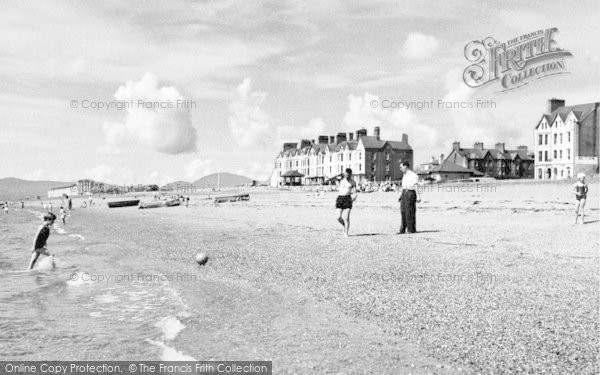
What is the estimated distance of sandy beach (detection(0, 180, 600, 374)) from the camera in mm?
5785

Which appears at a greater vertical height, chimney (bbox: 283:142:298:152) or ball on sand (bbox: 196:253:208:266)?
chimney (bbox: 283:142:298:152)

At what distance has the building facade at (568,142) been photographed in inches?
2737

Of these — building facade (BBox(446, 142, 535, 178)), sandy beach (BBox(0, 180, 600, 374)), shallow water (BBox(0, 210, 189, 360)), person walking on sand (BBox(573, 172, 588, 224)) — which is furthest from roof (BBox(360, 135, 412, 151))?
shallow water (BBox(0, 210, 189, 360))

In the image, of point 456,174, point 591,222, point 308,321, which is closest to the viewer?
point 308,321

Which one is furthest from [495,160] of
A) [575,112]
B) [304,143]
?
[304,143]

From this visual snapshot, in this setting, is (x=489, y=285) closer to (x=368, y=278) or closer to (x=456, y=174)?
(x=368, y=278)

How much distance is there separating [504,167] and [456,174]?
2581cm

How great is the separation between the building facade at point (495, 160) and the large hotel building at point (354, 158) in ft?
33.5

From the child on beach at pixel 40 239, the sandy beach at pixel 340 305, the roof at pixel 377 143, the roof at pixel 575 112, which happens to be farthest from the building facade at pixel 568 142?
the child on beach at pixel 40 239

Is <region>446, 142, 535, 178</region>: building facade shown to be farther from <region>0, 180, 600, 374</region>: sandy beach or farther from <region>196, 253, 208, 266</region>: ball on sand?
<region>196, 253, 208, 266</region>: ball on sand

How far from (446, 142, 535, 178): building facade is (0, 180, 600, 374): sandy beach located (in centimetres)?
9361

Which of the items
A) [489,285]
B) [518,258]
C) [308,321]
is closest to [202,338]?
[308,321]

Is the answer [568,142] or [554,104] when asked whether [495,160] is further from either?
[568,142]

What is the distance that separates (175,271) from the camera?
1273 centimetres
